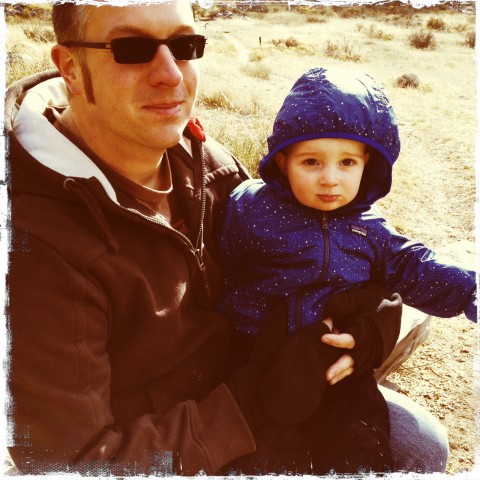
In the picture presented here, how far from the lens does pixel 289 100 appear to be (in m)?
2.18

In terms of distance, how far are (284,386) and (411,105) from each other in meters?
9.55

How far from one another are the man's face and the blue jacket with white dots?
1.79ft

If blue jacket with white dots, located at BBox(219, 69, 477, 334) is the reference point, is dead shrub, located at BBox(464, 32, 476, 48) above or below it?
above

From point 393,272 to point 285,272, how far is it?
517 mm

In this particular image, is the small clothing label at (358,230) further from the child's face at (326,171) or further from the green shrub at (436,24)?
the green shrub at (436,24)

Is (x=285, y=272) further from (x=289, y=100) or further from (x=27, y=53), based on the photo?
(x=27, y=53)

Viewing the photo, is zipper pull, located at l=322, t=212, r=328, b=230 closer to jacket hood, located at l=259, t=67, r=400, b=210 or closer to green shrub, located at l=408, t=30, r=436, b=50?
jacket hood, located at l=259, t=67, r=400, b=210

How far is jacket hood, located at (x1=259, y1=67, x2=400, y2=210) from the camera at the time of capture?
203 cm

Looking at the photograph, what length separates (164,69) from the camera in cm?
181

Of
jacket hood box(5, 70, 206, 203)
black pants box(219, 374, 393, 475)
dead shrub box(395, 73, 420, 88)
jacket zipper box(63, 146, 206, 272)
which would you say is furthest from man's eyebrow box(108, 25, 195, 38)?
dead shrub box(395, 73, 420, 88)

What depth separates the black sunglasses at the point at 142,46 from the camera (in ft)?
5.69

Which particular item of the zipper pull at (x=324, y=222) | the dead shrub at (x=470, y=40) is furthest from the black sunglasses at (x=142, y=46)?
the dead shrub at (x=470, y=40)

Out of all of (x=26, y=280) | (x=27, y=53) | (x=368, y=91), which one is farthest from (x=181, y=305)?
(x=27, y=53)

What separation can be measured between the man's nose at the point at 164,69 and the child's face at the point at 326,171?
0.63 meters
